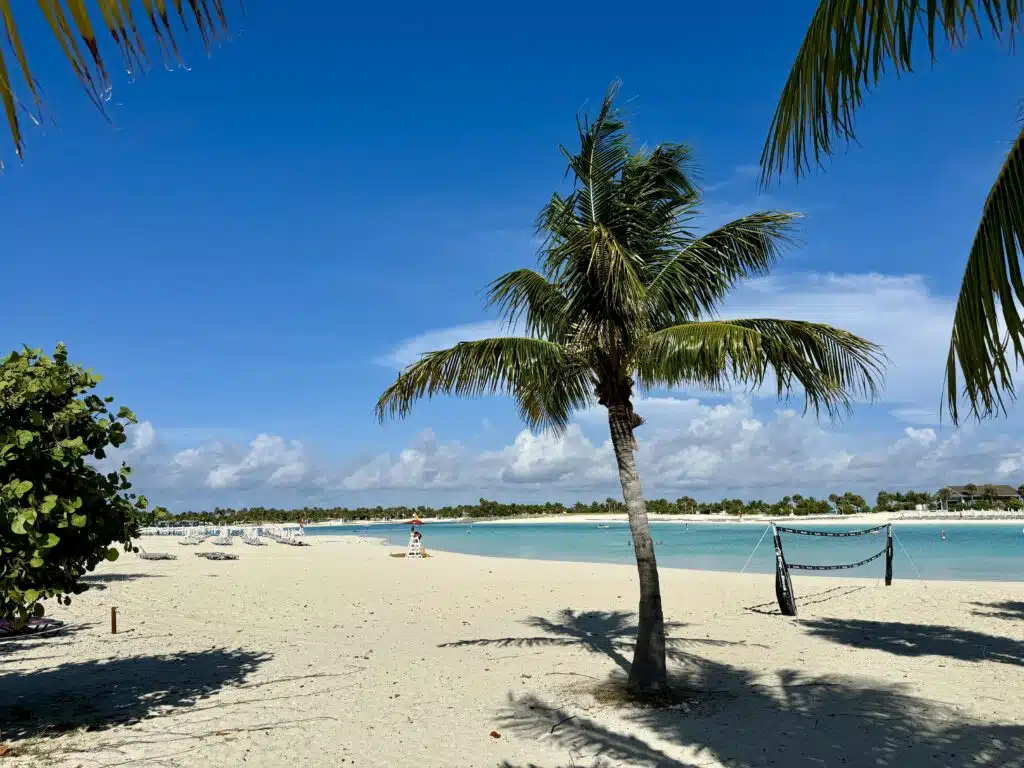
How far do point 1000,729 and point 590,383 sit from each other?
539cm

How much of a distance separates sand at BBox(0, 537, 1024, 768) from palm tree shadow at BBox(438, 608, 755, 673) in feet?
0.24

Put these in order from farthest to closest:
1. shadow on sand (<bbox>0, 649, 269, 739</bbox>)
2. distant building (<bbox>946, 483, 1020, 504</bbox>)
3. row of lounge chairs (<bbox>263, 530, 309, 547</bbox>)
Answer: distant building (<bbox>946, 483, 1020, 504</bbox>) → row of lounge chairs (<bbox>263, 530, 309, 547</bbox>) → shadow on sand (<bbox>0, 649, 269, 739</bbox>)

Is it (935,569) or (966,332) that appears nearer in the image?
(966,332)

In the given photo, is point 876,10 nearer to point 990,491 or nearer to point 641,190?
point 641,190

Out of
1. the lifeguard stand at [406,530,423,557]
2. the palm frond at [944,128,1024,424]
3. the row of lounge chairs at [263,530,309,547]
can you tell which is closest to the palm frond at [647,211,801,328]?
the palm frond at [944,128,1024,424]

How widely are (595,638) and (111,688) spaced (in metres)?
6.85

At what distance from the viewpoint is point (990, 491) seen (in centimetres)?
11175

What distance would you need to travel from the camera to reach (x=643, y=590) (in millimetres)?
7809

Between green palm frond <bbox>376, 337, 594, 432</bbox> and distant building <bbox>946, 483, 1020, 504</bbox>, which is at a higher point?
green palm frond <bbox>376, 337, 594, 432</bbox>

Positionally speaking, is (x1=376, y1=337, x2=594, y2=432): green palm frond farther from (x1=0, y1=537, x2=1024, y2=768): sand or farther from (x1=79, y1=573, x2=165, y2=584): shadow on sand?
(x1=79, y1=573, x2=165, y2=584): shadow on sand

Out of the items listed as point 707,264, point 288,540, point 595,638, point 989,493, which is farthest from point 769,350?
point 989,493

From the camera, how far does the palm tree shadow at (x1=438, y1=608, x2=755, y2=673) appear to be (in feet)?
33.4

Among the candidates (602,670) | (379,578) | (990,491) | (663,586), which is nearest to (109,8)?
(602,670)

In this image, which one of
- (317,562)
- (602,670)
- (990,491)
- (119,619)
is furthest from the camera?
(990,491)
